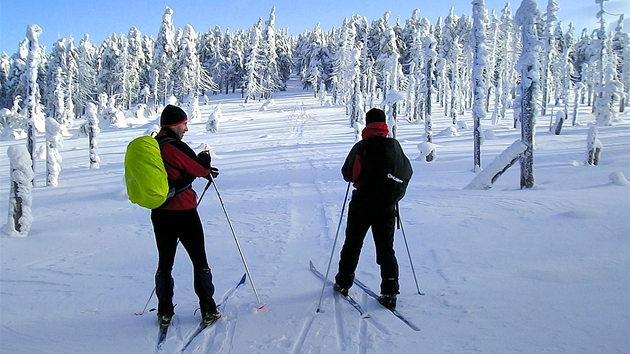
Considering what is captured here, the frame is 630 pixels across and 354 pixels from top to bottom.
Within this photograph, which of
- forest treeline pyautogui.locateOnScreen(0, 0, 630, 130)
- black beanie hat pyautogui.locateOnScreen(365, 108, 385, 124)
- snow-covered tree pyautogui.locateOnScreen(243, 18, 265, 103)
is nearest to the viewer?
black beanie hat pyautogui.locateOnScreen(365, 108, 385, 124)

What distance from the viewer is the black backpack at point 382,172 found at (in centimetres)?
393

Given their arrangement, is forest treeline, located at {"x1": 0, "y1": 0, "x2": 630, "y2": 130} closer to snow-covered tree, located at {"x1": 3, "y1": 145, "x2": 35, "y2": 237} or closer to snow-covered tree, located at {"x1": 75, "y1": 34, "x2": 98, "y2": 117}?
snow-covered tree, located at {"x1": 75, "y1": 34, "x2": 98, "y2": 117}

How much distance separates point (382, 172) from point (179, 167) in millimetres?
1950

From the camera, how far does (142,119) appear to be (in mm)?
47938

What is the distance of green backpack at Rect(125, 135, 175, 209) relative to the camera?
3.33 meters

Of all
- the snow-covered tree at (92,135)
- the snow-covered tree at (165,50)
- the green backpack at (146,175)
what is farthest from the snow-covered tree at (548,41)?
the snow-covered tree at (165,50)

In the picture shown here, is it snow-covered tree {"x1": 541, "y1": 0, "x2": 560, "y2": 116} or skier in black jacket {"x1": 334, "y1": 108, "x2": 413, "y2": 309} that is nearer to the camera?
skier in black jacket {"x1": 334, "y1": 108, "x2": 413, "y2": 309}

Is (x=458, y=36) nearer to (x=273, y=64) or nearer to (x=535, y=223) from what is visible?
(x=273, y=64)

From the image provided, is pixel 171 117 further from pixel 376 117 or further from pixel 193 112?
pixel 193 112

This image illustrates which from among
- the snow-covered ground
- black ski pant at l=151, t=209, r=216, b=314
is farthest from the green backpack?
the snow-covered ground

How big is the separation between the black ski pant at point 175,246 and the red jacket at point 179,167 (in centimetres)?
8

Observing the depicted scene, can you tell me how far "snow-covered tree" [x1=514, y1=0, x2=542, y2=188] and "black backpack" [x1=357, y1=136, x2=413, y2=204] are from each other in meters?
8.97

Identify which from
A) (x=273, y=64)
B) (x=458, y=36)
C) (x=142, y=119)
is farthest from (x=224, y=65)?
(x=458, y=36)

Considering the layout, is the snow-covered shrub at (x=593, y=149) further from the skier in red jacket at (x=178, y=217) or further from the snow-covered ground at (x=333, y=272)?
the skier in red jacket at (x=178, y=217)
